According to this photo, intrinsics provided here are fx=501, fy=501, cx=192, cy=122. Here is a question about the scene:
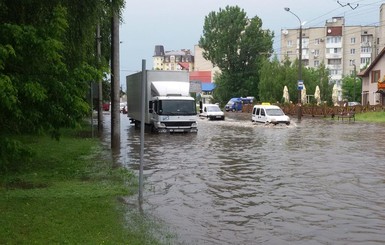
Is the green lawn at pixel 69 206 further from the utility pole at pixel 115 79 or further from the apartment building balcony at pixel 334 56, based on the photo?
the apartment building balcony at pixel 334 56

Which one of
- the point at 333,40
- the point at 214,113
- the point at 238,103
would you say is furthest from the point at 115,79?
the point at 333,40

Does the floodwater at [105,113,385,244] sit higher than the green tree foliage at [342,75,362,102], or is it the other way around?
the green tree foliage at [342,75,362,102]

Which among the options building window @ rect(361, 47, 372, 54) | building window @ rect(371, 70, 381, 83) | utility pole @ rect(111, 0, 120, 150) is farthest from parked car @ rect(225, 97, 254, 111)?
utility pole @ rect(111, 0, 120, 150)

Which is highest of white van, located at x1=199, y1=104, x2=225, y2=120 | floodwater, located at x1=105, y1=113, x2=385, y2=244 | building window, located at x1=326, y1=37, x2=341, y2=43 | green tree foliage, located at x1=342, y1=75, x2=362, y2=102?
building window, located at x1=326, y1=37, x2=341, y2=43

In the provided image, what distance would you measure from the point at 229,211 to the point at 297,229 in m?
1.57

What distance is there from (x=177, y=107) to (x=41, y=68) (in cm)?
1944

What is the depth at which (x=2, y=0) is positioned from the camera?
9.09m

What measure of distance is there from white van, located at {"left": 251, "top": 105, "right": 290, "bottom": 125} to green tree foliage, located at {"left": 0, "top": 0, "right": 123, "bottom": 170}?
89.1 ft

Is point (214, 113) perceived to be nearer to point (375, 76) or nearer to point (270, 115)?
point (270, 115)

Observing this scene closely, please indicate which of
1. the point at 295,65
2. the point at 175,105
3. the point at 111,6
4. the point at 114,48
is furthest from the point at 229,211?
the point at 295,65

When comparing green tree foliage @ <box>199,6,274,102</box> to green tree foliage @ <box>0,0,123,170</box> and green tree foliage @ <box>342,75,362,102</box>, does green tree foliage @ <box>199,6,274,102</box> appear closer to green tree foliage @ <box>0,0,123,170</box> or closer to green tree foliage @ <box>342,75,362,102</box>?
green tree foliage @ <box>342,75,362,102</box>

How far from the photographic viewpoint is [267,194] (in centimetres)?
1052

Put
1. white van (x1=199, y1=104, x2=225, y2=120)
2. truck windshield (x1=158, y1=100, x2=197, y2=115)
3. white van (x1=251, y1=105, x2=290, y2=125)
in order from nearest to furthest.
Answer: truck windshield (x1=158, y1=100, x2=197, y2=115), white van (x1=251, y1=105, x2=290, y2=125), white van (x1=199, y1=104, x2=225, y2=120)

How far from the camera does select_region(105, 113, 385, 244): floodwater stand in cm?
750
